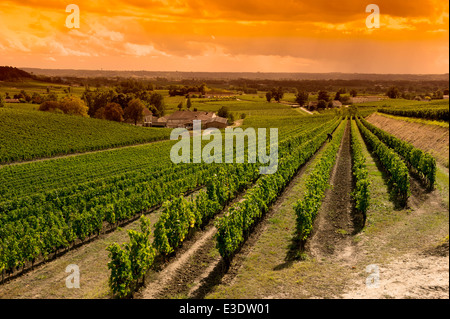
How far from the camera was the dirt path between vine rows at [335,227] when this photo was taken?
17125 millimetres

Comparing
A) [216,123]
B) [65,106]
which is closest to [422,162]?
[216,123]

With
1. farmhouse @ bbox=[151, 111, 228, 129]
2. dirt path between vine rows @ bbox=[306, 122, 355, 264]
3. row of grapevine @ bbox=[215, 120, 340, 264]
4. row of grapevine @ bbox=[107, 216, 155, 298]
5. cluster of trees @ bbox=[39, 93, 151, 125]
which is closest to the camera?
row of grapevine @ bbox=[107, 216, 155, 298]

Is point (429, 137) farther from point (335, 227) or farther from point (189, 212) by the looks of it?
point (189, 212)

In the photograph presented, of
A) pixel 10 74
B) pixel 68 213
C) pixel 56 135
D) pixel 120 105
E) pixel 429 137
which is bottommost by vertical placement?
pixel 68 213

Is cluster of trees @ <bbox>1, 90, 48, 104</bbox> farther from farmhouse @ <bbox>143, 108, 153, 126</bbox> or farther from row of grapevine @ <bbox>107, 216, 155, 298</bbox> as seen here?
row of grapevine @ <bbox>107, 216, 155, 298</bbox>

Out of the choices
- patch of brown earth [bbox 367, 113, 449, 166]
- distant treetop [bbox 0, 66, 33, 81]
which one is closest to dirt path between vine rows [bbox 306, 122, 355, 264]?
patch of brown earth [bbox 367, 113, 449, 166]

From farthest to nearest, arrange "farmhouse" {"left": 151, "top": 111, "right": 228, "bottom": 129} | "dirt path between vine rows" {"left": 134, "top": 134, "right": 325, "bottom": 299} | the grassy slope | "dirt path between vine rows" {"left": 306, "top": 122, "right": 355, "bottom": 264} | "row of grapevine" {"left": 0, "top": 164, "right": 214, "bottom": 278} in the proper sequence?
1. "farmhouse" {"left": 151, "top": 111, "right": 228, "bottom": 129}
2. the grassy slope
3. "dirt path between vine rows" {"left": 306, "top": 122, "right": 355, "bottom": 264}
4. "row of grapevine" {"left": 0, "top": 164, "right": 214, "bottom": 278}
5. "dirt path between vine rows" {"left": 134, "top": 134, "right": 325, "bottom": 299}

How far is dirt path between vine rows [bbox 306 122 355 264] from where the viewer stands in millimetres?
17125

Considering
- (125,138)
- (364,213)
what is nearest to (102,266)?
(364,213)

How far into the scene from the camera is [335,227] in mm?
20531

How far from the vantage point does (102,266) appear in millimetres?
17047

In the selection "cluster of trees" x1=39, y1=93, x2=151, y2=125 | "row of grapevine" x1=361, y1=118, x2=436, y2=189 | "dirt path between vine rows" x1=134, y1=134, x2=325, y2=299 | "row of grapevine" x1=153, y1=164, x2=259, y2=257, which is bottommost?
"dirt path between vine rows" x1=134, y1=134, x2=325, y2=299

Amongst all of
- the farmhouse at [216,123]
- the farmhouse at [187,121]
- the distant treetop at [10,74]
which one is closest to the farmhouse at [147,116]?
the farmhouse at [187,121]
